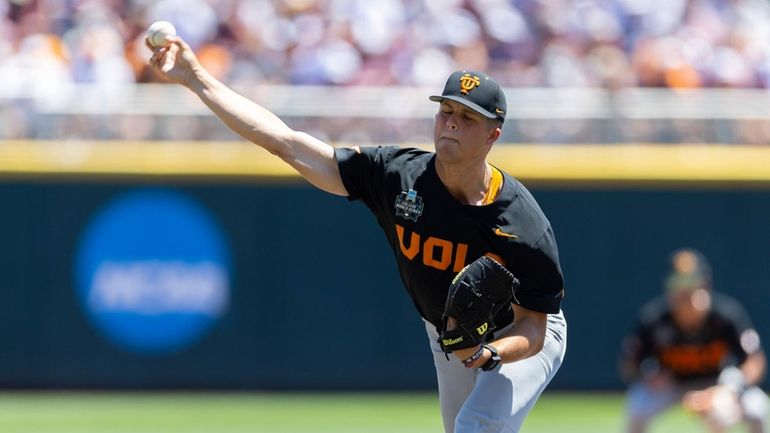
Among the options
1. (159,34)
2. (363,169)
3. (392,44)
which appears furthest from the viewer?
(392,44)

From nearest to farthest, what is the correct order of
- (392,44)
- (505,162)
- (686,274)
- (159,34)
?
1. (159,34)
2. (686,274)
3. (505,162)
4. (392,44)

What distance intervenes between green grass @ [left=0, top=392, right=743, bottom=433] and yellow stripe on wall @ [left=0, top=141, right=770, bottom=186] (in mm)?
2302

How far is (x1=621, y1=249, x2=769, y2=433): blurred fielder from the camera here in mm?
10575

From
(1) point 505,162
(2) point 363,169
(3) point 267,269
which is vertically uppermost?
(2) point 363,169

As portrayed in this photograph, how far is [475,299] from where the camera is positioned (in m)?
5.88

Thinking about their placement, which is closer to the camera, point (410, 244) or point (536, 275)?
point (536, 275)

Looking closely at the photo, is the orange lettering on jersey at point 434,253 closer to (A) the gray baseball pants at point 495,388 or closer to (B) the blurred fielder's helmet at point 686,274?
(A) the gray baseball pants at point 495,388

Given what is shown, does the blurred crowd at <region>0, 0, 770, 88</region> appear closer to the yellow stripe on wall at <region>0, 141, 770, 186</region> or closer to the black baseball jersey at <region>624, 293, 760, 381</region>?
the yellow stripe on wall at <region>0, 141, 770, 186</region>

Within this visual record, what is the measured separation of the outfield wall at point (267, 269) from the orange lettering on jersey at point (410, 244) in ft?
26.7

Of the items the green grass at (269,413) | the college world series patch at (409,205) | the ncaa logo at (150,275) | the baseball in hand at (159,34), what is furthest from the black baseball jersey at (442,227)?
the ncaa logo at (150,275)

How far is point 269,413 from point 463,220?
7.71 meters

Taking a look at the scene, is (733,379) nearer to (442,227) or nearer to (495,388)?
(495,388)

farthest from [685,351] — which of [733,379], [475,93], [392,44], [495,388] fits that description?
[392,44]

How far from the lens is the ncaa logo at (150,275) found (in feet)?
48.2
